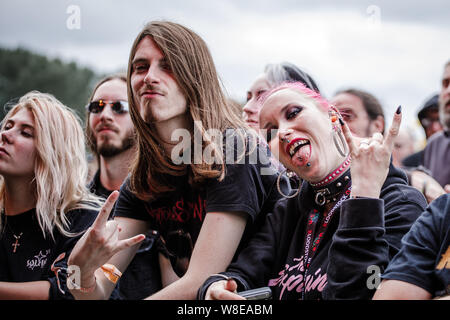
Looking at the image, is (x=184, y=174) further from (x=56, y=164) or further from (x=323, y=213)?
(x=56, y=164)

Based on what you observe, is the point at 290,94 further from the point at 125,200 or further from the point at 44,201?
the point at 44,201

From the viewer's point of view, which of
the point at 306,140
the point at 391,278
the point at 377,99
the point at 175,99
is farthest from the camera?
the point at 377,99

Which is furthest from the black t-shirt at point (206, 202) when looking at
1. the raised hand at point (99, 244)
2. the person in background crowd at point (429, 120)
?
the person in background crowd at point (429, 120)

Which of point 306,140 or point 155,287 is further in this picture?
point 155,287

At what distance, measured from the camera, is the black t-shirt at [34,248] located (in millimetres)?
2803

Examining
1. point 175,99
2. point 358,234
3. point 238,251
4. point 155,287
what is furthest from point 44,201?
point 358,234

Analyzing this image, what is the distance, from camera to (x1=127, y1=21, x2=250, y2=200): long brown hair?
2678 millimetres

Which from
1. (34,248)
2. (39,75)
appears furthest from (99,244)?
(39,75)

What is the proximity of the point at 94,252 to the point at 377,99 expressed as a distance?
285 cm

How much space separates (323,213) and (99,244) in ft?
3.27

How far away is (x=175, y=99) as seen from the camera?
105 inches

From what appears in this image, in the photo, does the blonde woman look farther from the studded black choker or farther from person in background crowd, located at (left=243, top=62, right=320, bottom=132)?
the studded black choker

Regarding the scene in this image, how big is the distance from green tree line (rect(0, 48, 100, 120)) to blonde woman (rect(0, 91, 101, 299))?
2140 centimetres

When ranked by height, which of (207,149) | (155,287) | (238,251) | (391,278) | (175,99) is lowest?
(155,287)
